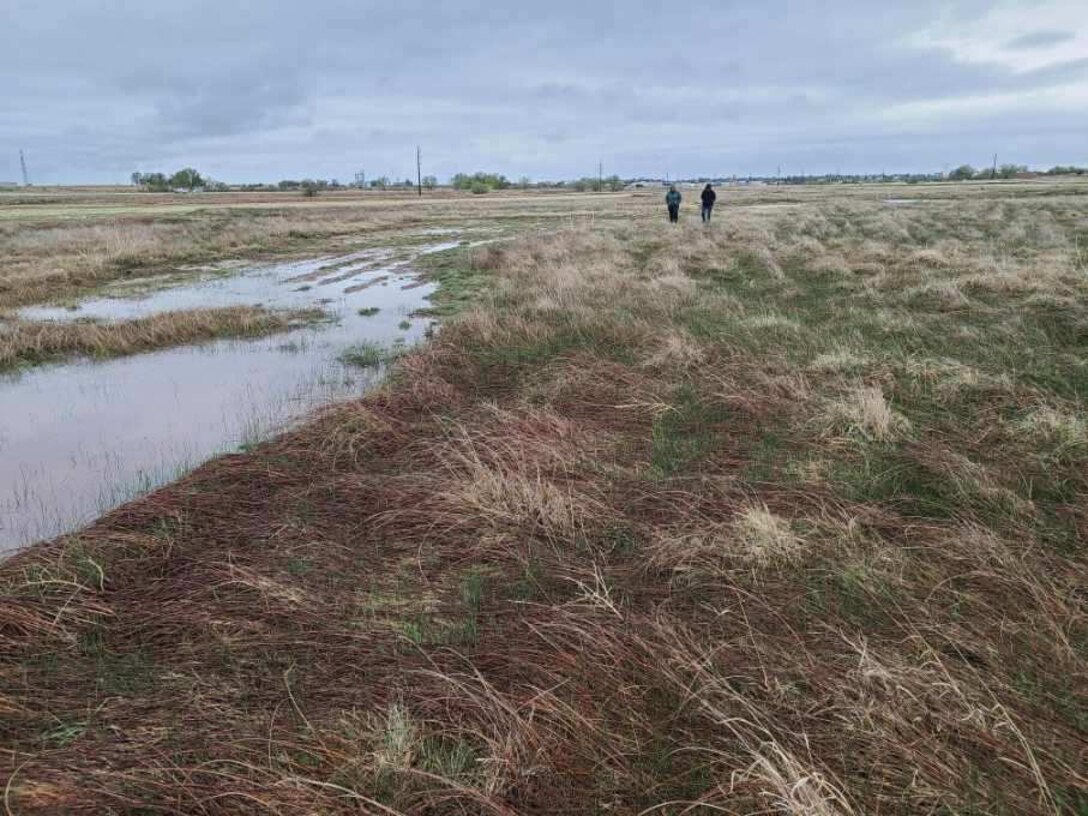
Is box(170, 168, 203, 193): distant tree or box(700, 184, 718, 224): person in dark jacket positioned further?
box(170, 168, 203, 193): distant tree

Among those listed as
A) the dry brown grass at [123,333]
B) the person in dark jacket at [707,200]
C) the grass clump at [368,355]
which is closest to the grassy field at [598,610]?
the grass clump at [368,355]

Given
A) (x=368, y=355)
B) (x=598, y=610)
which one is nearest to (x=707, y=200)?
(x=368, y=355)

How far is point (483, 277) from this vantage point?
20.3m

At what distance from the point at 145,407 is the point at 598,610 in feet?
26.3

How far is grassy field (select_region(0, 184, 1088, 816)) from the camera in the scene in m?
2.63

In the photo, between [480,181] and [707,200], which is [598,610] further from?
[480,181]

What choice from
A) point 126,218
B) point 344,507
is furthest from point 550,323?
point 126,218

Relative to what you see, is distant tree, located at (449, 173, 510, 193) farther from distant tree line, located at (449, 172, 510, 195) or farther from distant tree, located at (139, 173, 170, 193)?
distant tree, located at (139, 173, 170, 193)

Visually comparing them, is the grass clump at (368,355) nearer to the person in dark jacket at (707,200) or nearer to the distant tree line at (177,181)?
the person in dark jacket at (707,200)

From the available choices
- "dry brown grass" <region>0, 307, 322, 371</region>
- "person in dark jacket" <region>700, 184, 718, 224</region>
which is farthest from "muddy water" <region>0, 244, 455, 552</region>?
"person in dark jacket" <region>700, 184, 718, 224</region>

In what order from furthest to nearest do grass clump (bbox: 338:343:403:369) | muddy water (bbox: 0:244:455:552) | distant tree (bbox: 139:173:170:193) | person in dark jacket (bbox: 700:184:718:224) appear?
distant tree (bbox: 139:173:170:193) → person in dark jacket (bbox: 700:184:718:224) → grass clump (bbox: 338:343:403:369) → muddy water (bbox: 0:244:455:552)

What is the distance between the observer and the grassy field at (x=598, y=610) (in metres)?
2.63

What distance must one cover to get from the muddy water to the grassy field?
3.71 ft

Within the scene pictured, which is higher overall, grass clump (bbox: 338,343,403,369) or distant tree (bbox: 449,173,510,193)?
distant tree (bbox: 449,173,510,193)
